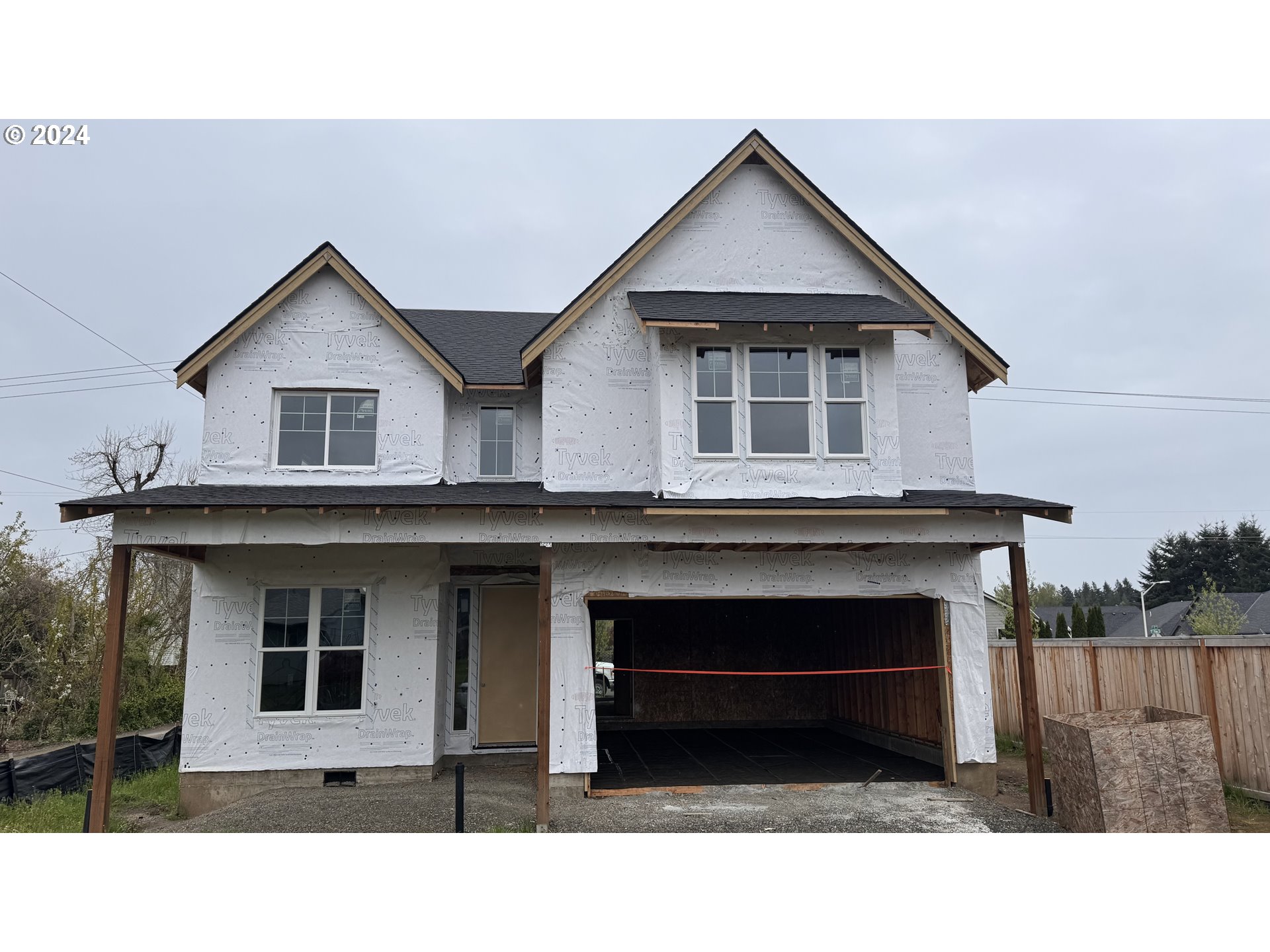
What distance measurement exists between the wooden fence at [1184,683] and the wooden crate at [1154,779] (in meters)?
2.23

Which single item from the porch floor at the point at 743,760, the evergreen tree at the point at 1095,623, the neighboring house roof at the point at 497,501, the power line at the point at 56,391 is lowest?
the porch floor at the point at 743,760

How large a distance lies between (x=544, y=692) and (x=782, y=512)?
3.52 metres

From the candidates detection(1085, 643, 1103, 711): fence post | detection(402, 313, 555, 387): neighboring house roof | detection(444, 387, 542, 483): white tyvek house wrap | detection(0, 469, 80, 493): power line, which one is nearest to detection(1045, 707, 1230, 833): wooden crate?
detection(1085, 643, 1103, 711): fence post

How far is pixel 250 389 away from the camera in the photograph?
11664 millimetres

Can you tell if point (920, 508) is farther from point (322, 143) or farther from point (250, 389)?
point (322, 143)

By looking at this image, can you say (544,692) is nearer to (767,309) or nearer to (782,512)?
(782,512)

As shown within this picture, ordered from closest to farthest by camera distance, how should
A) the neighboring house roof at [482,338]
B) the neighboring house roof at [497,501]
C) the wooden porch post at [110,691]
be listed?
the wooden porch post at [110,691], the neighboring house roof at [497,501], the neighboring house roof at [482,338]

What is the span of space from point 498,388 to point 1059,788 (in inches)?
355

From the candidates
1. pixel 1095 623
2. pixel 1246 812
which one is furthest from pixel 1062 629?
pixel 1246 812

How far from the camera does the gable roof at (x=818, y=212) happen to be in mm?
11500

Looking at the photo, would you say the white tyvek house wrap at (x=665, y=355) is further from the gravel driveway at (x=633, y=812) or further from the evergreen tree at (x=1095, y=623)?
the evergreen tree at (x=1095, y=623)

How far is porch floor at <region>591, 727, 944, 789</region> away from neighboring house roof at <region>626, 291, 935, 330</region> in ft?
20.7

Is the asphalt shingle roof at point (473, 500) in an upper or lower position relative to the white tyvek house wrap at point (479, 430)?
lower

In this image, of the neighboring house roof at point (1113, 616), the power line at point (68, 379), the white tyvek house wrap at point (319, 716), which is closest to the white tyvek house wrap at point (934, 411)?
the white tyvek house wrap at point (319, 716)
